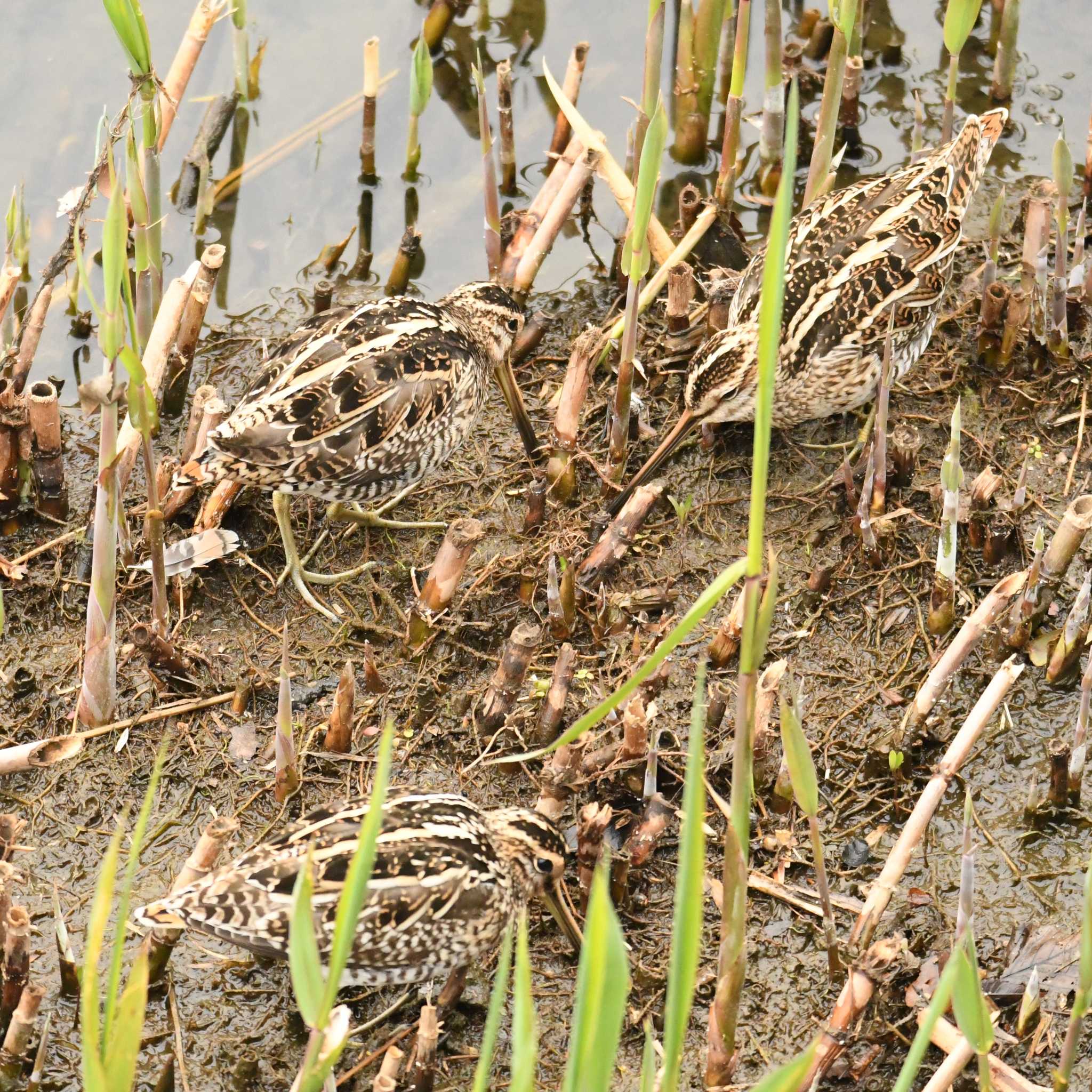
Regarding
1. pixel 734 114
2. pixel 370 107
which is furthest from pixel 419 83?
pixel 734 114

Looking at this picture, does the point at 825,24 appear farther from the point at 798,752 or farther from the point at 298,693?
the point at 798,752

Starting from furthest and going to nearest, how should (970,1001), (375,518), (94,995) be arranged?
(375,518)
(970,1001)
(94,995)

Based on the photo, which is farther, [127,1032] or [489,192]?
[489,192]

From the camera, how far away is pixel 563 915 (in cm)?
477

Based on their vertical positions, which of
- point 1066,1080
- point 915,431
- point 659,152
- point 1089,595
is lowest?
point 1066,1080

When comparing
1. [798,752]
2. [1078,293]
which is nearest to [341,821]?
[798,752]

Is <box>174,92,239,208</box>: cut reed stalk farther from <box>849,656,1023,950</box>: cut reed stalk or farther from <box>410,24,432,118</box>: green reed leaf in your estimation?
<box>849,656,1023,950</box>: cut reed stalk

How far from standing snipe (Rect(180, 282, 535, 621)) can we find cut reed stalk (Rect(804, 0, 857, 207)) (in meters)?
1.70

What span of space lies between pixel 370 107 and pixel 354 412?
2305mm

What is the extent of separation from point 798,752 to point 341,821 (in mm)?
1566

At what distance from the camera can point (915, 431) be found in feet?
19.5

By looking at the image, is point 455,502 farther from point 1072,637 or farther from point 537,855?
point 1072,637

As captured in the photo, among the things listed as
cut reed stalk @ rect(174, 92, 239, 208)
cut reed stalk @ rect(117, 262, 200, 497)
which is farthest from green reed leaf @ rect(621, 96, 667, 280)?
cut reed stalk @ rect(174, 92, 239, 208)

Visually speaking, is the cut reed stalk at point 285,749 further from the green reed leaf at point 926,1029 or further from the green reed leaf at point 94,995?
the green reed leaf at point 926,1029
